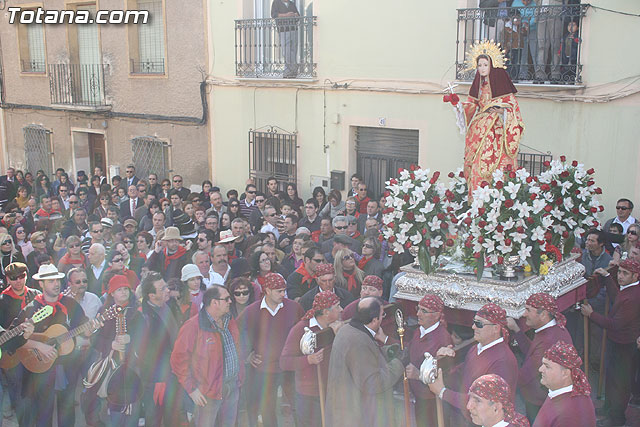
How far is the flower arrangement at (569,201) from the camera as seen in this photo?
6691mm

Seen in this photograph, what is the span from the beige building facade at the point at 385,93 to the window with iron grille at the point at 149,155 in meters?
1.66

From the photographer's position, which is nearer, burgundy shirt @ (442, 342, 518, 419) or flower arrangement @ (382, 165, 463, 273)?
burgundy shirt @ (442, 342, 518, 419)

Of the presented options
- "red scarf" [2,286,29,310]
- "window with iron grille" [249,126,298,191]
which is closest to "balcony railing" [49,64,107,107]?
"window with iron grille" [249,126,298,191]

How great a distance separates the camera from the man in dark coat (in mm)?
5051

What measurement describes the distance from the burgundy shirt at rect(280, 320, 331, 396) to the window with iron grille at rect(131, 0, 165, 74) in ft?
37.4

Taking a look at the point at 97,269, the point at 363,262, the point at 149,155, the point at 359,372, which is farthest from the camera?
the point at 149,155

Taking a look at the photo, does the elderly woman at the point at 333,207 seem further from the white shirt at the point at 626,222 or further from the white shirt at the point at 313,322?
the white shirt at the point at 313,322

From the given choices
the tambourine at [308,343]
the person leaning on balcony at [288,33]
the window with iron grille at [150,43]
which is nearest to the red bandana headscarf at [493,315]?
the tambourine at [308,343]

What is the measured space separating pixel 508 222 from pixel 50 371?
411 centimetres

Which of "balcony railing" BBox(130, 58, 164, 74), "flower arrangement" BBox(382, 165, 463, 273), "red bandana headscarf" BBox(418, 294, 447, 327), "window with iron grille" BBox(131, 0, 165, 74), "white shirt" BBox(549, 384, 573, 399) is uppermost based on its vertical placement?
"window with iron grille" BBox(131, 0, 165, 74)

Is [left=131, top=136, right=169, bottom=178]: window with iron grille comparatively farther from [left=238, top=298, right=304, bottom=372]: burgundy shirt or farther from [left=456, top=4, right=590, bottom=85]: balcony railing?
[left=238, top=298, right=304, bottom=372]: burgundy shirt

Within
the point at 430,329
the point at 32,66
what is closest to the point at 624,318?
the point at 430,329

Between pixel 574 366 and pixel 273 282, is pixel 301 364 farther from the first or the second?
pixel 574 366

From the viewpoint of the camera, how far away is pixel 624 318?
6449mm
